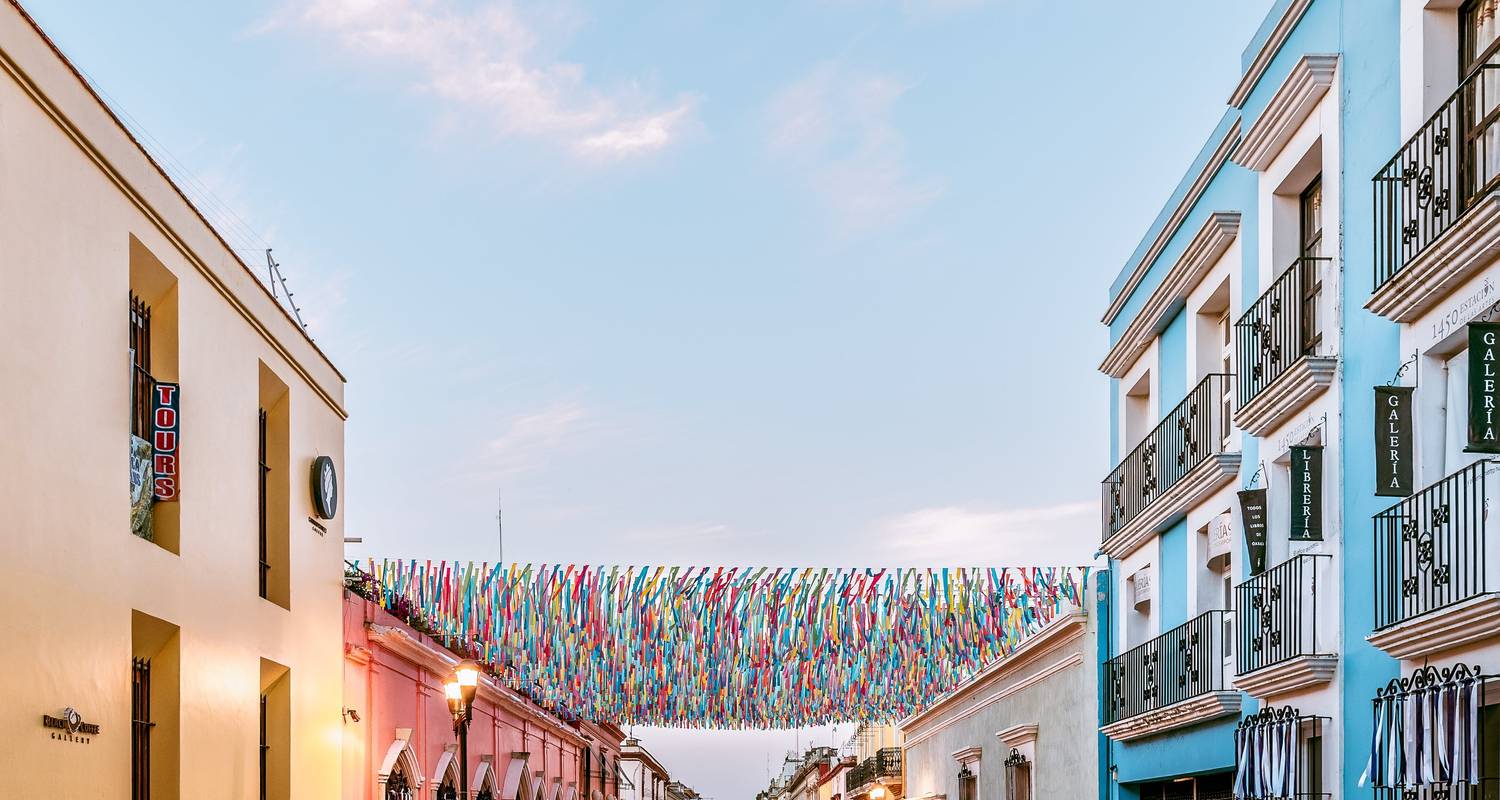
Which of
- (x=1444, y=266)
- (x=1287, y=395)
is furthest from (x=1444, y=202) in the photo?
(x=1287, y=395)

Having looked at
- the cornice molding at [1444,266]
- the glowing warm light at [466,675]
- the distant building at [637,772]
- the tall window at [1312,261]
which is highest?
the tall window at [1312,261]

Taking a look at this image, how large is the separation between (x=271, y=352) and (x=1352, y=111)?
9.71 meters

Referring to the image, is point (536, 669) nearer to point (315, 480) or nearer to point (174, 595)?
point (315, 480)

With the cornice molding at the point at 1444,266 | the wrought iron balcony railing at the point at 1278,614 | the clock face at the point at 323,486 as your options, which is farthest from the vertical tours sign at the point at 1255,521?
the clock face at the point at 323,486

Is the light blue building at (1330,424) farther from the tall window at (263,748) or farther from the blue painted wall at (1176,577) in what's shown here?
the tall window at (263,748)

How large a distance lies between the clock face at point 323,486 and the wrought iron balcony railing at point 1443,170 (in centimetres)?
1038

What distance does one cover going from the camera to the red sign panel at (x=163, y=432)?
12.8 metres

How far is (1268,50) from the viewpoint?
47.3 feet

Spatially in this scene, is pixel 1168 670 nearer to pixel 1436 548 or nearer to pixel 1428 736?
pixel 1428 736

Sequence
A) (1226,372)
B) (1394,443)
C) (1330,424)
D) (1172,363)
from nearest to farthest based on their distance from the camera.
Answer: (1394,443) < (1330,424) < (1226,372) < (1172,363)

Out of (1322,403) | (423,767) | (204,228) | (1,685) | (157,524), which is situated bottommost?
(423,767)

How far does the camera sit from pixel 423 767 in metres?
23.0

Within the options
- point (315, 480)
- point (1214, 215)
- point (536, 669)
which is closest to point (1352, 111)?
point (1214, 215)

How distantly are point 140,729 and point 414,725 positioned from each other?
10.1 meters
